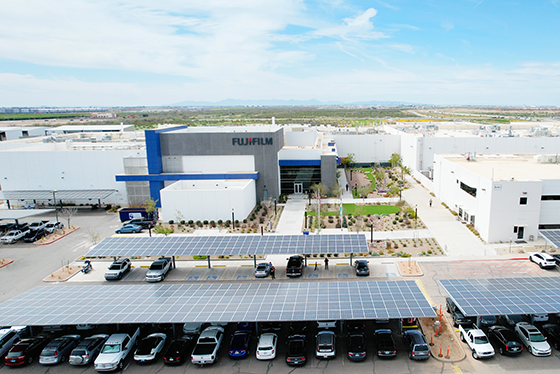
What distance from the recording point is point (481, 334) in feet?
67.3

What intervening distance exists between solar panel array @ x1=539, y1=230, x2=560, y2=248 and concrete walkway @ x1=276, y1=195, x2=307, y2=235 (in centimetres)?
2299

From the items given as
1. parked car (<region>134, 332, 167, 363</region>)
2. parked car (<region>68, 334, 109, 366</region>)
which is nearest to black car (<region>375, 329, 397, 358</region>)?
parked car (<region>134, 332, 167, 363</region>)

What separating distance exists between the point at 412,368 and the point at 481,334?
4.79 meters

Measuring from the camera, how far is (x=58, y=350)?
2069 centimetres

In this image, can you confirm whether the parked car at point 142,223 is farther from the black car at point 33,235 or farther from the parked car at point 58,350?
the parked car at point 58,350

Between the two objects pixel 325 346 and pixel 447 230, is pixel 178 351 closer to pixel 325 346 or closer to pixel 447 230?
pixel 325 346

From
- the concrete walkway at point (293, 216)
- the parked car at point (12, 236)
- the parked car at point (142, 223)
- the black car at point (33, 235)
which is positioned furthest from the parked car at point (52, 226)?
the concrete walkway at point (293, 216)

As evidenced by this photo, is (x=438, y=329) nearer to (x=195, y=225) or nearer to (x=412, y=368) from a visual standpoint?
(x=412, y=368)

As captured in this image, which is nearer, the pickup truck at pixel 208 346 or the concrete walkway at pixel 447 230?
the pickup truck at pixel 208 346

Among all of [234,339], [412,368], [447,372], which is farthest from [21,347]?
[447,372]

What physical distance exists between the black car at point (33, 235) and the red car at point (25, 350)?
23.1 meters

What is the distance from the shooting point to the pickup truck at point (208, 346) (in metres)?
19.9

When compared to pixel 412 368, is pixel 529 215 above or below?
above

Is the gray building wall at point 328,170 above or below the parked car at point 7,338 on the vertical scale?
above
